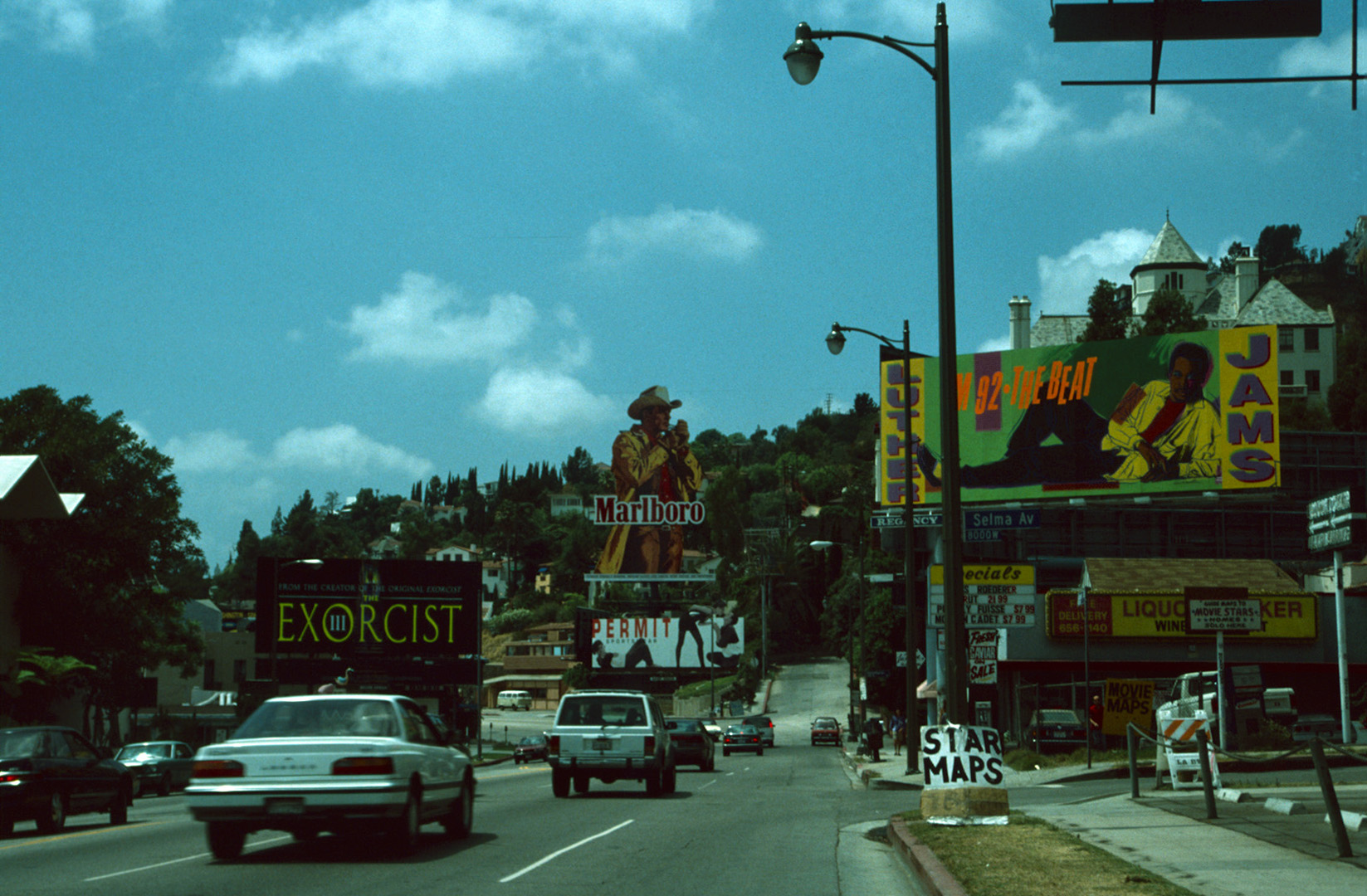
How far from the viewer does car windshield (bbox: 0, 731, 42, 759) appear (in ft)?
65.6

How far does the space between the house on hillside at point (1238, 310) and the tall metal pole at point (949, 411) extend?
86.6 metres

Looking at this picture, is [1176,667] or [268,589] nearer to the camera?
[1176,667]

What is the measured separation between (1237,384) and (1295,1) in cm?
5299

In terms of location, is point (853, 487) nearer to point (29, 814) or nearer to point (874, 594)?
point (874, 594)

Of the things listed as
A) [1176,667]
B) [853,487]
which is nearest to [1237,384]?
[1176,667]

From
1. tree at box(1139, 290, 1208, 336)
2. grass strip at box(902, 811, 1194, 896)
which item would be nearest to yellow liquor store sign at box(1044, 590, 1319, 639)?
grass strip at box(902, 811, 1194, 896)

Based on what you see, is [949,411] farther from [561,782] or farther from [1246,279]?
[1246,279]

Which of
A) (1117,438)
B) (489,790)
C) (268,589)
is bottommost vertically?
(489,790)

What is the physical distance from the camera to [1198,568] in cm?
5222

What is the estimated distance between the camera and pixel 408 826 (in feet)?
45.1

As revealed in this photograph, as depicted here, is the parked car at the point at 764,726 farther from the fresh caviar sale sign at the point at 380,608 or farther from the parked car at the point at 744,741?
the fresh caviar sale sign at the point at 380,608

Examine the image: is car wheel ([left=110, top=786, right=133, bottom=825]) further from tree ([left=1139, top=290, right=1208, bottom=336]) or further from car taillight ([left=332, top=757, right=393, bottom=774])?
tree ([left=1139, top=290, right=1208, bottom=336])

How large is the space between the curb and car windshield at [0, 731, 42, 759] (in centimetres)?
1221

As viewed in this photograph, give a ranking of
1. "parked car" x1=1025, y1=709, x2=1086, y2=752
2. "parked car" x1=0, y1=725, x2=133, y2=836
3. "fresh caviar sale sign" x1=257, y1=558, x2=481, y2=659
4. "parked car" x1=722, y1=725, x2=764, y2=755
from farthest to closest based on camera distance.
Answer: "fresh caviar sale sign" x1=257, y1=558, x2=481, y2=659, "parked car" x1=722, y1=725, x2=764, y2=755, "parked car" x1=1025, y1=709, x2=1086, y2=752, "parked car" x1=0, y1=725, x2=133, y2=836
